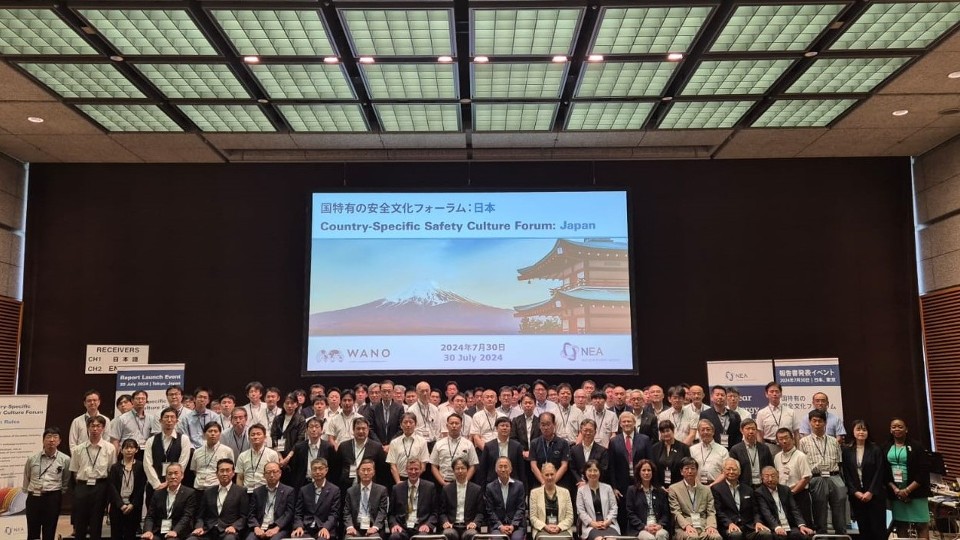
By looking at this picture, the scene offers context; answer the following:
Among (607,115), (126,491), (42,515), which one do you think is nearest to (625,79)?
(607,115)

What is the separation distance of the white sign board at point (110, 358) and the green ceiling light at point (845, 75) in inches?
369

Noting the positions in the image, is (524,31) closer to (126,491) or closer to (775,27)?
(775,27)

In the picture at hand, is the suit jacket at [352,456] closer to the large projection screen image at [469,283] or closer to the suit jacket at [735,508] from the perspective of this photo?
the large projection screen image at [469,283]

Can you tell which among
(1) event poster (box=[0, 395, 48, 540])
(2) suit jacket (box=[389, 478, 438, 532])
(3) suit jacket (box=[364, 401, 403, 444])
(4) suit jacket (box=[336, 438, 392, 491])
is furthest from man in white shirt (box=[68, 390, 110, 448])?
(2) suit jacket (box=[389, 478, 438, 532])

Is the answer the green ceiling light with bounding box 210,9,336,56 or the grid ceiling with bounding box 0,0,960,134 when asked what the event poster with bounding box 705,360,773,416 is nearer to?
the grid ceiling with bounding box 0,0,960,134

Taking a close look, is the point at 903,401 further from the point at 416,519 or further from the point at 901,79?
the point at 416,519

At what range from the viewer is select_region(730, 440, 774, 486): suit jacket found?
6.71m

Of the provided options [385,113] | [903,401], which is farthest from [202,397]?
[903,401]

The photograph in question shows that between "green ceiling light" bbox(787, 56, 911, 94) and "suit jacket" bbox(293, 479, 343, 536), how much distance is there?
262 inches

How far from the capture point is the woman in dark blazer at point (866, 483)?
22.6ft

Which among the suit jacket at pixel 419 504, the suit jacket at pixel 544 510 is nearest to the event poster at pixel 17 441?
the suit jacket at pixel 419 504

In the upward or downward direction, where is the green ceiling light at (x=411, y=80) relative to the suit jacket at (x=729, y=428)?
upward

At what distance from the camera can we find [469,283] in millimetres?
9500

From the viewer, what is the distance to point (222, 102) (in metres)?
7.95
